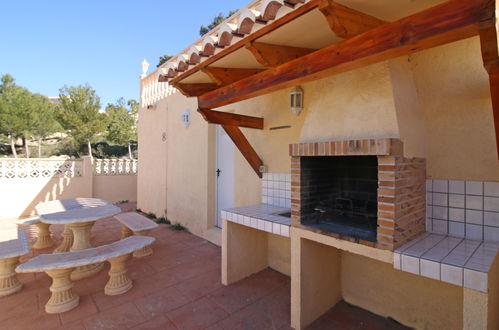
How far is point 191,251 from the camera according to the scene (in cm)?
494

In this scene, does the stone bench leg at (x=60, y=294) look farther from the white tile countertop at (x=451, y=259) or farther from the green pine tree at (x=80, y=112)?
the green pine tree at (x=80, y=112)

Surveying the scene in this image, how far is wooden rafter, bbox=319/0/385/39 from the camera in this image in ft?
5.62

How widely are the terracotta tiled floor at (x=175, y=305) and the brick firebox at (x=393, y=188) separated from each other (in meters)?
1.27

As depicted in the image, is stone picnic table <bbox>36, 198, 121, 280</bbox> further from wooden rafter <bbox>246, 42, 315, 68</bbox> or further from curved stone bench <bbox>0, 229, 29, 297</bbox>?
wooden rafter <bbox>246, 42, 315, 68</bbox>

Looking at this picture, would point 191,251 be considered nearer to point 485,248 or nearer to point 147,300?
point 147,300

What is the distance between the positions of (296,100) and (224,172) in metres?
2.49

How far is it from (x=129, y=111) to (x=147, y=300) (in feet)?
73.1

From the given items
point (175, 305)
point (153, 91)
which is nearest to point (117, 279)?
point (175, 305)

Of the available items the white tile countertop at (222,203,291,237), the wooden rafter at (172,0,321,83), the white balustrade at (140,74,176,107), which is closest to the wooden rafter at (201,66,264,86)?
the wooden rafter at (172,0,321,83)

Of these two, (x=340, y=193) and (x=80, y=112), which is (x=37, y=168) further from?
(x=80, y=112)

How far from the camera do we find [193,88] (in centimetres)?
374

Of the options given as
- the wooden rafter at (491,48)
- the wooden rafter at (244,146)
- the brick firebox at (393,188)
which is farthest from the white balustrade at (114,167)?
the wooden rafter at (491,48)

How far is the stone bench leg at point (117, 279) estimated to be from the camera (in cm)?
336

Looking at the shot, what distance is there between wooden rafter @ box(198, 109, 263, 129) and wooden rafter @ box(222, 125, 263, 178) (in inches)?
4.9
